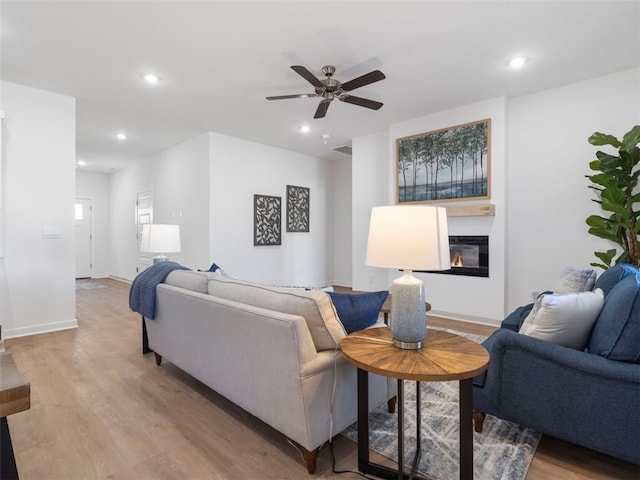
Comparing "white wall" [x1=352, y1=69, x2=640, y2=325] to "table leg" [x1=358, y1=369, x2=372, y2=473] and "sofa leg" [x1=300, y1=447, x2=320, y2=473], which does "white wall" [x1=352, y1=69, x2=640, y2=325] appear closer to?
"table leg" [x1=358, y1=369, x2=372, y2=473]

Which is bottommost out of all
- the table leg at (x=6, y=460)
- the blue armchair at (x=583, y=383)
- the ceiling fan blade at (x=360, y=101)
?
the table leg at (x=6, y=460)

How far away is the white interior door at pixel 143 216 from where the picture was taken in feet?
22.6

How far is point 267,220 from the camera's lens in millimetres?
6020

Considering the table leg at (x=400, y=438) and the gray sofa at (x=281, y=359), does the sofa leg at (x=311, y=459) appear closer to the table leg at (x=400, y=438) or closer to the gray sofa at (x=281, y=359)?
the gray sofa at (x=281, y=359)

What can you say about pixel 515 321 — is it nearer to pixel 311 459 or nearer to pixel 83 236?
pixel 311 459

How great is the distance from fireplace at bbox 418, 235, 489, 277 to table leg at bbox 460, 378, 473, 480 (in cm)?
320

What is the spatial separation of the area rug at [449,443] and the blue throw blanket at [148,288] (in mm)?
1780

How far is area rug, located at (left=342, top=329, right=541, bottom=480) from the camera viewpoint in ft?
5.12

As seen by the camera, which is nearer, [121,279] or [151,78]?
[151,78]

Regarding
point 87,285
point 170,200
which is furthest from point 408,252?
point 87,285

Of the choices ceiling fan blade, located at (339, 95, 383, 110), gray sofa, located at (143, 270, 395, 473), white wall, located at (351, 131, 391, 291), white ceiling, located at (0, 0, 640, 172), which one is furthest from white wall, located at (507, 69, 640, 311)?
gray sofa, located at (143, 270, 395, 473)

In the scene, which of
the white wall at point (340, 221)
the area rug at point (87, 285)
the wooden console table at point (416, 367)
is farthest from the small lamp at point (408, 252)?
the area rug at point (87, 285)

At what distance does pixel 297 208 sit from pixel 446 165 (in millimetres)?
3055

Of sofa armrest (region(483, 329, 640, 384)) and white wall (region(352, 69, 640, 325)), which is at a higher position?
white wall (region(352, 69, 640, 325))
